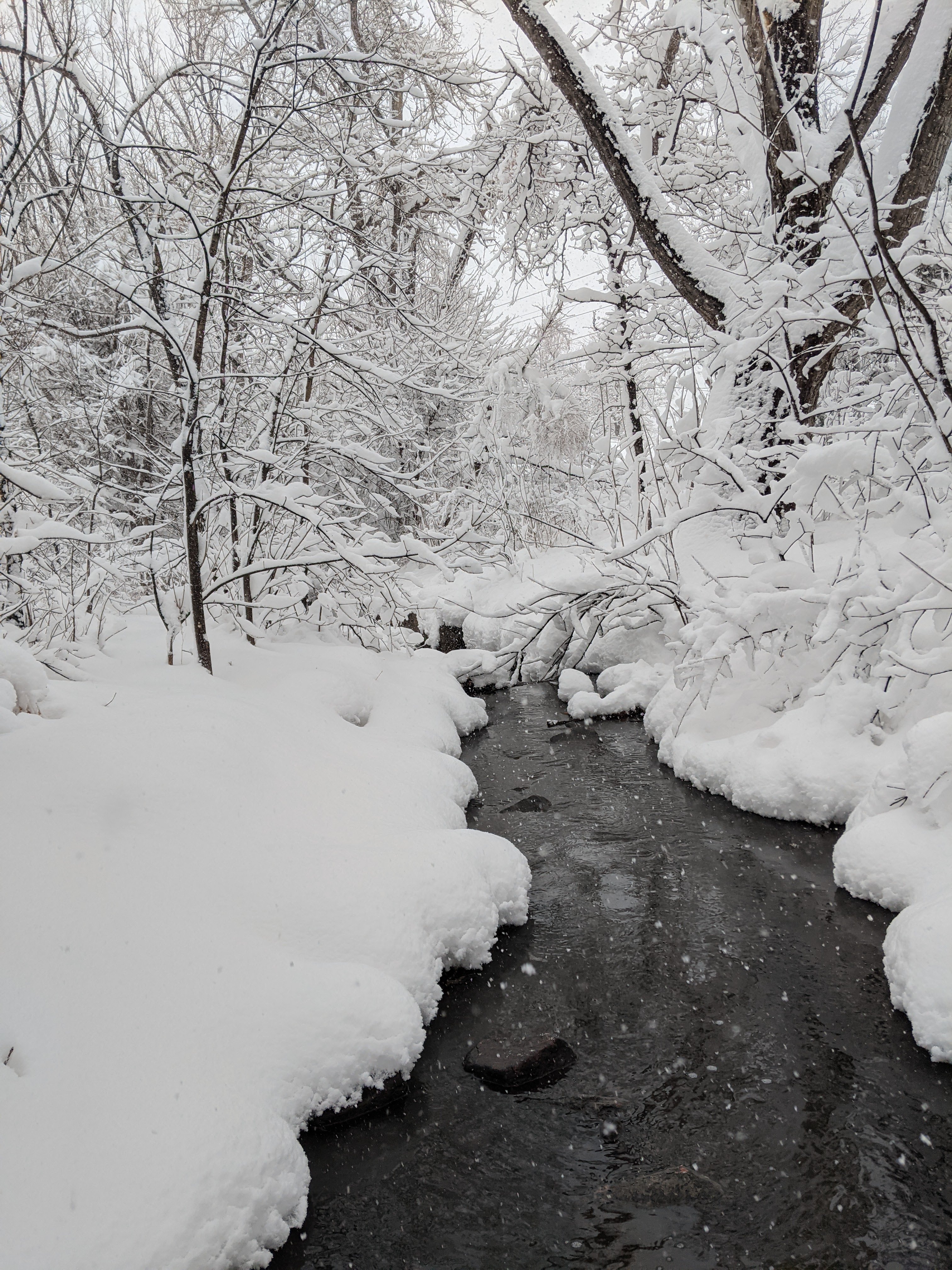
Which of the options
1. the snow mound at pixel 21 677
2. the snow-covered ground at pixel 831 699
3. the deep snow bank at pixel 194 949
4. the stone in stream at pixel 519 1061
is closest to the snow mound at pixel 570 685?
the snow-covered ground at pixel 831 699

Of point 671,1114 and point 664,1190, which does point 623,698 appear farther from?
point 664,1190

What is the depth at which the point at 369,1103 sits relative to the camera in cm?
296

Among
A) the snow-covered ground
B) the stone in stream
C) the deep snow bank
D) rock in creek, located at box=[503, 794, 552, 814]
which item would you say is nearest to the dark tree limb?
the snow-covered ground

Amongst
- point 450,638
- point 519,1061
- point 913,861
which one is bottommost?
point 450,638

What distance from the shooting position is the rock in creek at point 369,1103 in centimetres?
285

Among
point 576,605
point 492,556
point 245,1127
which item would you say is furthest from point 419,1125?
point 492,556

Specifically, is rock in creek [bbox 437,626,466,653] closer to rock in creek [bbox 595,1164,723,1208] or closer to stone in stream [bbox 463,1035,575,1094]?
stone in stream [bbox 463,1035,575,1094]

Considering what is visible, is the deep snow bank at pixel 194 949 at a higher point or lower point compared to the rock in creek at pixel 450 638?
higher

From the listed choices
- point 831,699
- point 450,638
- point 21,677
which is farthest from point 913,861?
point 450,638

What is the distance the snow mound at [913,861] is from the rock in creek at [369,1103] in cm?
215

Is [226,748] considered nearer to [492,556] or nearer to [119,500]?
[119,500]

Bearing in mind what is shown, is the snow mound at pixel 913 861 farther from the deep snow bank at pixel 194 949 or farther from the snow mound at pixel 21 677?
the snow mound at pixel 21 677

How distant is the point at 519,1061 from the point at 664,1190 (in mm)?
752

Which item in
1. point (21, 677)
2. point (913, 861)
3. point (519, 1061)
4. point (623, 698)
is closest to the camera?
point (519, 1061)
